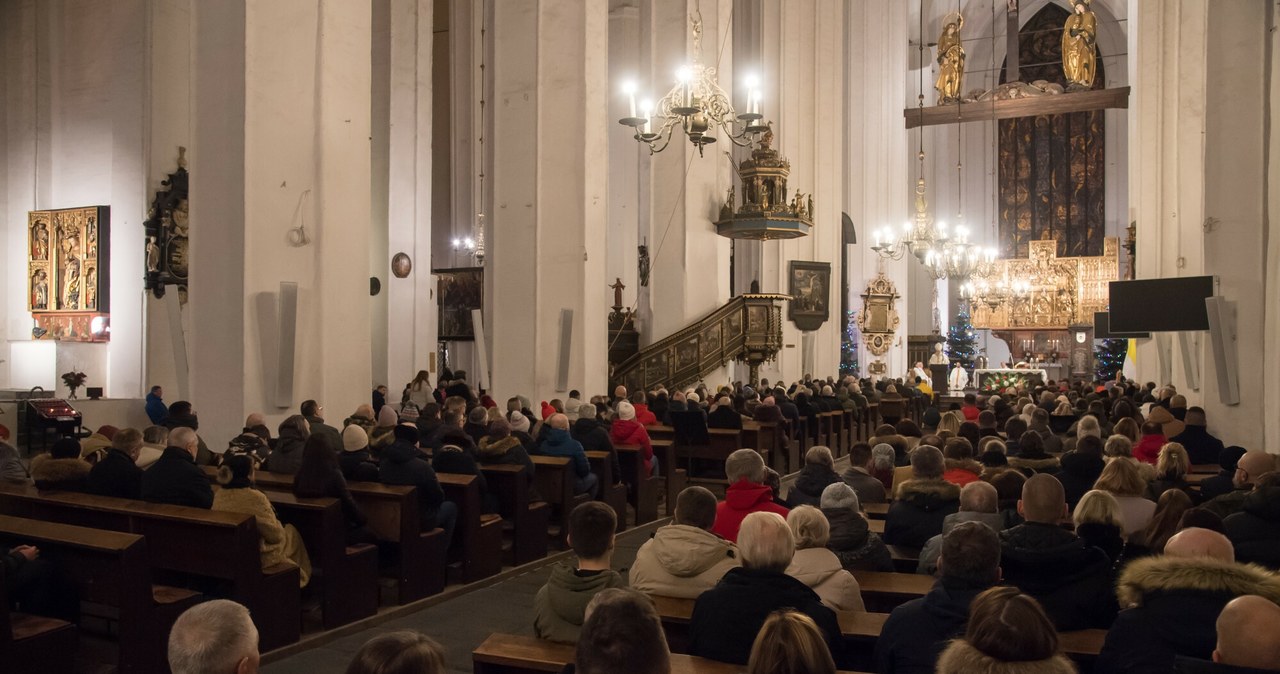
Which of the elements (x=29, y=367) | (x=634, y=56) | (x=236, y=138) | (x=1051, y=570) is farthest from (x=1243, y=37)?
(x=29, y=367)

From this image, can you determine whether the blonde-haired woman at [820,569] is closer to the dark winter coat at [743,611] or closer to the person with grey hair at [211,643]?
→ the dark winter coat at [743,611]

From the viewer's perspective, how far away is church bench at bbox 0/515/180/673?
15.6 feet

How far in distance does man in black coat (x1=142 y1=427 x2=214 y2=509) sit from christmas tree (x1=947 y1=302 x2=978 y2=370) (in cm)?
3121

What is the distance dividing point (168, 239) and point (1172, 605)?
15850 mm

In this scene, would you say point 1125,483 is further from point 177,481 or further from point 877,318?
point 877,318

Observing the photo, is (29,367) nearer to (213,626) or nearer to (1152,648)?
(213,626)

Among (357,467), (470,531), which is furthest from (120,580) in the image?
(470,531)

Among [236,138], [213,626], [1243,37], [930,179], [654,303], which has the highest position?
[930,179]

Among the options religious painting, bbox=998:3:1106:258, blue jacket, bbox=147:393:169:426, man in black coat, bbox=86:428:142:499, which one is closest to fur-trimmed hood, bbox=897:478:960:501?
man in black coat, bbox=86:428:142:499

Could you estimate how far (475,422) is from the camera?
31.7ft

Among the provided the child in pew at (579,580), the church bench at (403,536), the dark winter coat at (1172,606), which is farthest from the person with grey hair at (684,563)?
the church bench at (403,536)

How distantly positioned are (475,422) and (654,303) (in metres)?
10.3

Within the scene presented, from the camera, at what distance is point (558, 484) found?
8695 mm

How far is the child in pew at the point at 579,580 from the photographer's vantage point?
150 inches
